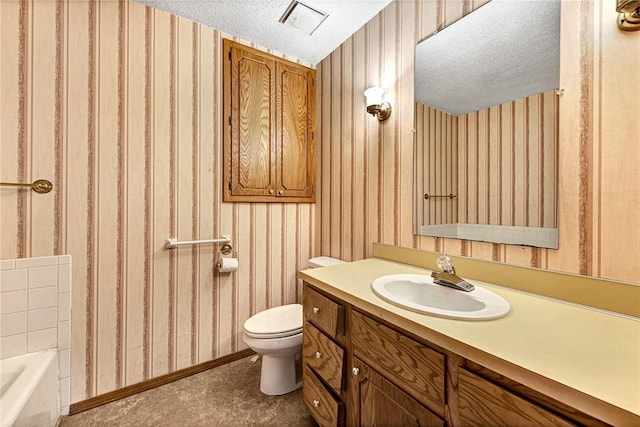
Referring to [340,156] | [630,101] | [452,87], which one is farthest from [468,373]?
[340,156]

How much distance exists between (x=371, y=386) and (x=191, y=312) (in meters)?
1.38

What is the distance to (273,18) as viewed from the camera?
1745 millimetres

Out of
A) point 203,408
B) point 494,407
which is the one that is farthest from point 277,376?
point 494,407

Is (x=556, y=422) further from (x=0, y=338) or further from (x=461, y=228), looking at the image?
(x=0, y=338)

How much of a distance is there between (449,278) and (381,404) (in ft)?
1.79

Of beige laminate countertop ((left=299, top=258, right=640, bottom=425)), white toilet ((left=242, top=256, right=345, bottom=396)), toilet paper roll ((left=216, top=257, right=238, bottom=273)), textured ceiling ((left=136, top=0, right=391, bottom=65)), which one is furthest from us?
toilet paper roll ((left=216, top=257, right=238, bottom=273))

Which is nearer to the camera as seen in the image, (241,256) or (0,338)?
(0,338)

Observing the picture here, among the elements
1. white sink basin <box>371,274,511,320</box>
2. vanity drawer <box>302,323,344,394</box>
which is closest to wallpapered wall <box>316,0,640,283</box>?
white sink basin <box>371,274,511,320</box>

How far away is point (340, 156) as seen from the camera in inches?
79.4

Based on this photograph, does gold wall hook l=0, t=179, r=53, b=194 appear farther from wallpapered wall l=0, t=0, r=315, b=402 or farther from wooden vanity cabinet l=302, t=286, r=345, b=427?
wooden vanity cabinet l=302, t=286, r=345, b=427

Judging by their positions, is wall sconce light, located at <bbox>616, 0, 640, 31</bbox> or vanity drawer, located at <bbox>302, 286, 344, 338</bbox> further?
vanity drawer, located at <bbox>302, 286, 344, 338</bbox>

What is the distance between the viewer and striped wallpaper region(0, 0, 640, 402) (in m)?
0.94

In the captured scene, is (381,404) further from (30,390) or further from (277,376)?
(30,390)

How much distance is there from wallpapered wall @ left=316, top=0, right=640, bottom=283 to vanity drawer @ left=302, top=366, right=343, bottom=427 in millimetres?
849
